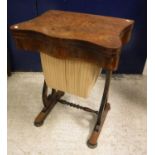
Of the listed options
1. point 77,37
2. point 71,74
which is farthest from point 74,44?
point 71,74

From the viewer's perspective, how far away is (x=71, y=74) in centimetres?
112

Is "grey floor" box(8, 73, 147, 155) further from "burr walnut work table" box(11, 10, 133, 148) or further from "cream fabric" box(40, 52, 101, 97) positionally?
"cream fabric" box(40, 52, 101, 97)

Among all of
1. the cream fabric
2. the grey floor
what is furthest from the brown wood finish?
the grey floor

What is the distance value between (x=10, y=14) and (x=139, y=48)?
1.10 m

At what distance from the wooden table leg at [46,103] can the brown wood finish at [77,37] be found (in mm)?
446

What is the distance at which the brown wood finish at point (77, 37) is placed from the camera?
875 millimetres

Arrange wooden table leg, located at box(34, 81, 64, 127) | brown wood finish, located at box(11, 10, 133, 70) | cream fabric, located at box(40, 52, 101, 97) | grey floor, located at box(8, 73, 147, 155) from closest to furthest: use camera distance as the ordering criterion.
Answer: brown wood finish, located at box(11, 10, 133, 70)
cream fabric, located at box(40, 52, 101, 97)
grey floor, located at box(8, 73, 147, 155)
wooden table leg, located at box(34, 81, 64, 127)

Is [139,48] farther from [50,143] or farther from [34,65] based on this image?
[50,143]

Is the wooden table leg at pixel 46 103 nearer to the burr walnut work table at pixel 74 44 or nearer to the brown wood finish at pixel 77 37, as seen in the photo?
the burr walnut work table at pixel 74 44

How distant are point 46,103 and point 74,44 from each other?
2.26 ft

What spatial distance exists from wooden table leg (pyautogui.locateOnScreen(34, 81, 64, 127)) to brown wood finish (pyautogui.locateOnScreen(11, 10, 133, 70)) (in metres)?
0.45

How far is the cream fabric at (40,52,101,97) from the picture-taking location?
1059 millimetres

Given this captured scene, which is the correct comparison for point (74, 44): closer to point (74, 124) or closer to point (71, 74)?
point (71, 74)

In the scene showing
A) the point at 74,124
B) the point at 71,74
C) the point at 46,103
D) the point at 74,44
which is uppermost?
the point at 74,44
